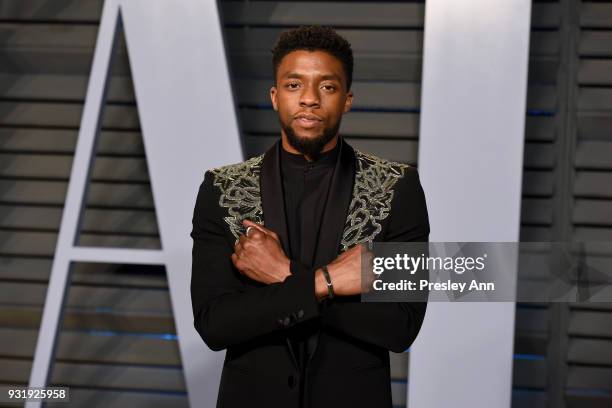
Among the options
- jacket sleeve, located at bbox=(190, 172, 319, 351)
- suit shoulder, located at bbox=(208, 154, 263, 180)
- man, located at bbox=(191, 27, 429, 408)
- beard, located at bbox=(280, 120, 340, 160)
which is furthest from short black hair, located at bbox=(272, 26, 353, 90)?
jacket sleeve, located at bbox=(190, 172, 319, 351)

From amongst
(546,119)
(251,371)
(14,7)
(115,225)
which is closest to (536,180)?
(546,119)

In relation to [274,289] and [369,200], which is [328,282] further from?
[369,200]

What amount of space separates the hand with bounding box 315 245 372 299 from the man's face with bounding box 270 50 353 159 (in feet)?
0.87

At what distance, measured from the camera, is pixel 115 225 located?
11.9ft

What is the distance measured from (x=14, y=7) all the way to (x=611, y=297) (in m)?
2.90

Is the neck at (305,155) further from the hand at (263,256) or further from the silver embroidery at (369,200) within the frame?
the hand at (263,256)

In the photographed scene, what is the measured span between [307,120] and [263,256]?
1.01ft

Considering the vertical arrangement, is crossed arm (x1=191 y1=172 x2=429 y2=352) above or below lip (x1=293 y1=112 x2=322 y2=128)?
below

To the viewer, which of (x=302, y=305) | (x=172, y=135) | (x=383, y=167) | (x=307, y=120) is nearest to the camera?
(x=302, y=305)

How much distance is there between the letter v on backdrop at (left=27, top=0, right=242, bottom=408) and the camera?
313 centimetres

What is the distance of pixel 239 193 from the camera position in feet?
6.06

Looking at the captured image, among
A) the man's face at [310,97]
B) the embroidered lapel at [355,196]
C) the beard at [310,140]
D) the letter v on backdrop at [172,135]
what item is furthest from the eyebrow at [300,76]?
the letter v on backdrop at [172,135]

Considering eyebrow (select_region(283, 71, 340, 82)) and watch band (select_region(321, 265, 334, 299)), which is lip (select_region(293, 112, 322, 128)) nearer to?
eyebrow (select_region(283, 71, 340, 82))

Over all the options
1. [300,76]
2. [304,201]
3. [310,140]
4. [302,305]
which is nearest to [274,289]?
[302,305]
